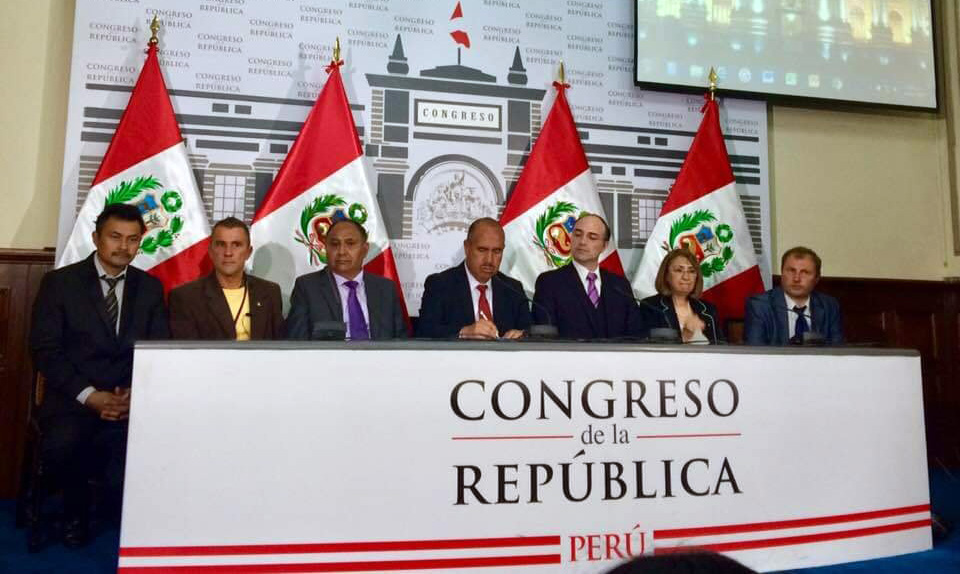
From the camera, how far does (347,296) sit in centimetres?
297

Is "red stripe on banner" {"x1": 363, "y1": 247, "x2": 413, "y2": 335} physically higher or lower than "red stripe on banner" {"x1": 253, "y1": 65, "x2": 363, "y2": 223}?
lower

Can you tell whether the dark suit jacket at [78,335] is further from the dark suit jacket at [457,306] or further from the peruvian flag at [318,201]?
the dark suit jacket at [457,306]

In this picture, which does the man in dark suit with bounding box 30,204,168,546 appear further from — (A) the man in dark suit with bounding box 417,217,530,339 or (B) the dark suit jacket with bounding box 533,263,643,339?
(B) the dark suit jacket with bounding box 533,263,643,339

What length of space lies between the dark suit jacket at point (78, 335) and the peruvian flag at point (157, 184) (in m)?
0.54

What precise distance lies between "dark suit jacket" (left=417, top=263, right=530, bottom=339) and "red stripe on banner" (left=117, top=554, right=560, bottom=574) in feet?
4.57

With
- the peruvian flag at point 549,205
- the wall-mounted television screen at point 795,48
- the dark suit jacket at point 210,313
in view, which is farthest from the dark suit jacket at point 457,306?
the wall-mounted television screen at point 795,48

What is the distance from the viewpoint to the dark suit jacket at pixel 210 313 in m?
2.73

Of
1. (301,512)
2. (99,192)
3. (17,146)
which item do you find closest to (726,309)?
(301,512)

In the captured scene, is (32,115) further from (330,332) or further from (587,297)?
(587,297)

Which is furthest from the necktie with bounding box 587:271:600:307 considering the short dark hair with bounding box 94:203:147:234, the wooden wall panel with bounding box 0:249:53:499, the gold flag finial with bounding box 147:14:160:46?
the wooden wall panel with bounding box 0:249:53:499

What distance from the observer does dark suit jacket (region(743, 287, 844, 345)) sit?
10.5 ft

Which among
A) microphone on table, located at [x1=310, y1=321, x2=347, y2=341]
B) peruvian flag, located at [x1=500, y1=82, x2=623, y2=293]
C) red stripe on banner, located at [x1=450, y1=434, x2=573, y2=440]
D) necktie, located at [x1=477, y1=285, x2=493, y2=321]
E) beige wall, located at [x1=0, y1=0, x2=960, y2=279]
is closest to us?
red stripe on banner, located at [x1=450, y1=434, x2=573, y2=440]

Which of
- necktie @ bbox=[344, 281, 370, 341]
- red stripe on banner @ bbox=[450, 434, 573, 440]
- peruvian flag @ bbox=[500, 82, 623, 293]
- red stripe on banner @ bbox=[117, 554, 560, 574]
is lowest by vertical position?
red stripe on banner @ bbox=[117, 554, 560, 574]

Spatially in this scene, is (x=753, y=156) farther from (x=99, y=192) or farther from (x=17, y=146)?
(x=17, y=146)
